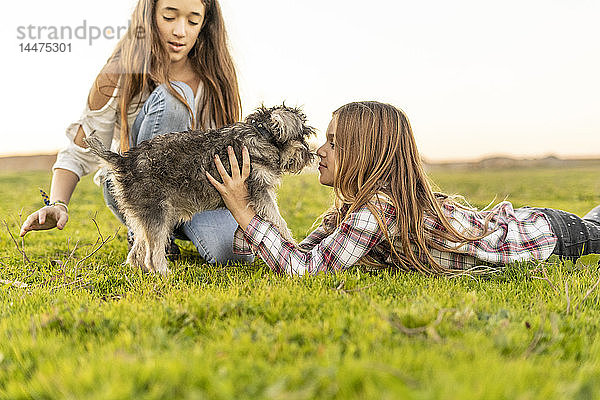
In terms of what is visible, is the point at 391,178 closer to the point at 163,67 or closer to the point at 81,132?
the point at 163,67

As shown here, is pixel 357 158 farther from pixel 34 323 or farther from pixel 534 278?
pixel 34 323

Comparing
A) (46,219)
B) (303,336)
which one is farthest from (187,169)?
(303,336)

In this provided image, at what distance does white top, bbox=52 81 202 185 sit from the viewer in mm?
6293

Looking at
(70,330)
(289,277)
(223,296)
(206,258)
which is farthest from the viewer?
(206,258)

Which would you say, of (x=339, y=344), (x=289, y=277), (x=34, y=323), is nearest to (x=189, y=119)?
(x=289, y=277)

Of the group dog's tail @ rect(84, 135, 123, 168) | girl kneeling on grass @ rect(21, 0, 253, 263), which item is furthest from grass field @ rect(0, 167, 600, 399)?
girl kneeling on grass @ rect(21, 0, 253, 263)

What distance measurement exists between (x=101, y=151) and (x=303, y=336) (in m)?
3.31

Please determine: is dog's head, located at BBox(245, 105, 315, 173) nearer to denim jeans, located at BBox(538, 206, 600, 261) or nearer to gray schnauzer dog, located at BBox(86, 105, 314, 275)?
gray schnauzer dog, located at BBox(86, 105, 314, 275)

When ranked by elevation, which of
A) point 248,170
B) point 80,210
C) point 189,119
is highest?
point 189,119

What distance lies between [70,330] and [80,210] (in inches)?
373

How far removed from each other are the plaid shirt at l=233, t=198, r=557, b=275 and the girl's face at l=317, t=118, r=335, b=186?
0.73m

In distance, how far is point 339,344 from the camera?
9.27ft

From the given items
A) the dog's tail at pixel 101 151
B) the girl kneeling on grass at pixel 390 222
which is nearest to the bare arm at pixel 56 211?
the dog's tail at pixel 101 151

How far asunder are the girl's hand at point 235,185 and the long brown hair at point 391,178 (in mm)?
964
